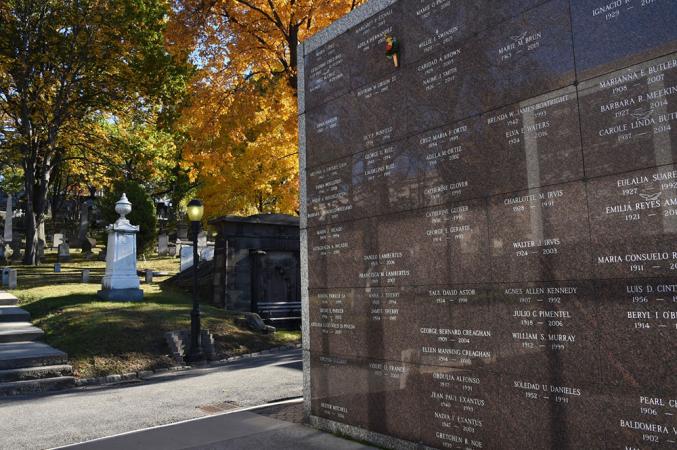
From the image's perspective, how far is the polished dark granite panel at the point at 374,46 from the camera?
5.74m

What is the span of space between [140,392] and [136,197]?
Answer: 28091 mm

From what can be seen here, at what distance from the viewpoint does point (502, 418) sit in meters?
4.41

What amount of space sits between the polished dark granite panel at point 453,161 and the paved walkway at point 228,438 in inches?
113

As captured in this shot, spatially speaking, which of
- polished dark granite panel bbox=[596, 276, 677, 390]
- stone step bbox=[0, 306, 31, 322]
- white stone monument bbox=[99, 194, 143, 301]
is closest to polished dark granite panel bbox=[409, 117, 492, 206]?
polished dark granite panel bbox=[596, 276, 677, 390]

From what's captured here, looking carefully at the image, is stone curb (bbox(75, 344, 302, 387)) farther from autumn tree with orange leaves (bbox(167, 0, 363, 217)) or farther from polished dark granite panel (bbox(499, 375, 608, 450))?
polished dark granite panel (bbox(499, 375, 608, 450))

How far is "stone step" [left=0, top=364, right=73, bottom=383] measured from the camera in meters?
10.5

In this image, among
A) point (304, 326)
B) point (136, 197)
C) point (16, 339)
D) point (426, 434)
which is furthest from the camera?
point (136, 197)

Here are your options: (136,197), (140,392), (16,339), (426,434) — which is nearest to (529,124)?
(426,434)

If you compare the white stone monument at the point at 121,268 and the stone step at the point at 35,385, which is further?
the white stone monument at the point at 121,268

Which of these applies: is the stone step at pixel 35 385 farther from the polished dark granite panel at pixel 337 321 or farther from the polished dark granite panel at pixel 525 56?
the polished dark granite panel at pixel 525 56

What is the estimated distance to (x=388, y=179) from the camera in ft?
18.8

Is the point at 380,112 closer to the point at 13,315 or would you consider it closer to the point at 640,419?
the point at 640,419

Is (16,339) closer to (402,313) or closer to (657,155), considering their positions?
(402,313)

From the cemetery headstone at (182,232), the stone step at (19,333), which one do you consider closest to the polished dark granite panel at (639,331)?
the stone step at (19,333)
